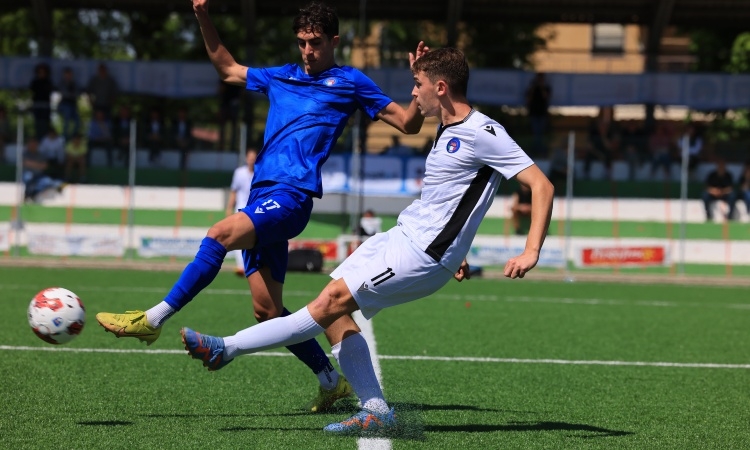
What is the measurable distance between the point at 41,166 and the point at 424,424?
16390mm

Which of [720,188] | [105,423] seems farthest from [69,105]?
[105,423]

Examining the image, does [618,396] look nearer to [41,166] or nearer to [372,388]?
[372,388]

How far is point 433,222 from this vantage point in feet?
16.5

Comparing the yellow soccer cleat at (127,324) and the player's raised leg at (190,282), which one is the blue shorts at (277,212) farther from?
the yellow soccer cleat at (127,324)

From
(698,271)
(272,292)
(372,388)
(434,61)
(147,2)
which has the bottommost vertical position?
(698,271)

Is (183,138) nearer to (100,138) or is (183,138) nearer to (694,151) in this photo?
(100,138)

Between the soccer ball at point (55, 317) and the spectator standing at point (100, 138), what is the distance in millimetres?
15467

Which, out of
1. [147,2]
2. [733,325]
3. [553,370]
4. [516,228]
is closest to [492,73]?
[516,228]

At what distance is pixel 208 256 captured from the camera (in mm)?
5211

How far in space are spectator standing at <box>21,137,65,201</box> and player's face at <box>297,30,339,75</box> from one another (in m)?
15.6

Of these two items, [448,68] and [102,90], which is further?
[102,90]

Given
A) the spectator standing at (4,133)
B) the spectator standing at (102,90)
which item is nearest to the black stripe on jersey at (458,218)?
the spectator standing at (4,133)

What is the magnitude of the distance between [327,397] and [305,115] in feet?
5.15

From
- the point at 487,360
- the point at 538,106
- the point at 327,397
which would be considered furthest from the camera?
the point at 538,106
